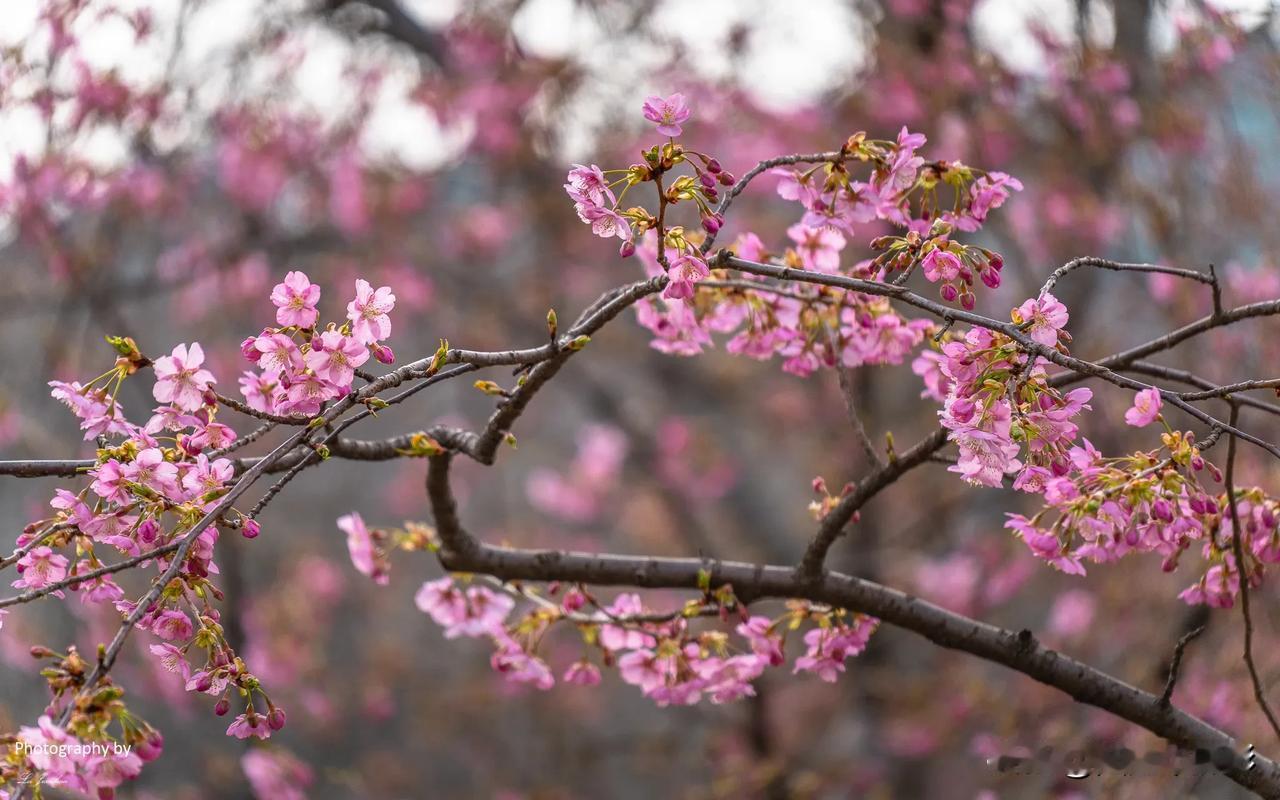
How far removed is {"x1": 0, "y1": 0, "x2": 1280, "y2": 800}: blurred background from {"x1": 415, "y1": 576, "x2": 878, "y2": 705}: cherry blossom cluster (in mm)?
772

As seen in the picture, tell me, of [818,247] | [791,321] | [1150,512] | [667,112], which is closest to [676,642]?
[791,321]

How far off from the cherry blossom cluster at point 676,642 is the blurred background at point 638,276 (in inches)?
30.4

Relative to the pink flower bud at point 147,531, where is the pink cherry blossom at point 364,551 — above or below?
above

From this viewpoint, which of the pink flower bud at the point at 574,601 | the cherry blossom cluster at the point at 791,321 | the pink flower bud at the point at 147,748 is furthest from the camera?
the pink flower bud at the point at 574,601

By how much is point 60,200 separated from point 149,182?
1.81 ft

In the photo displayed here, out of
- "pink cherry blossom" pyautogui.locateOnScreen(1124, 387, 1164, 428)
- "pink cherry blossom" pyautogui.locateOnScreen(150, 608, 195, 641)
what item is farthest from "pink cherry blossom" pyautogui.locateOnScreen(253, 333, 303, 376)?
"pink cherry blossom" pyautogui.locateOnScreen(1124, 387, 1164, 428)

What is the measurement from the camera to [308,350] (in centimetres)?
140

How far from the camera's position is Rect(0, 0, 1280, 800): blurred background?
4.09 meters

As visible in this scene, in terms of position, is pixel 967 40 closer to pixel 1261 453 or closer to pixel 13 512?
pixel 1261 453

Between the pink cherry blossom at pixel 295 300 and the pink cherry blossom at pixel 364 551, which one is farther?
the pink cherry blossom at pixel 364 551

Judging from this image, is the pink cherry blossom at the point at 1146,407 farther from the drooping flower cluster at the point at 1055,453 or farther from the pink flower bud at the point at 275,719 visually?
the pink flower bud at the point at 275,719

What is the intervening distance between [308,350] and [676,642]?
35.3 inches

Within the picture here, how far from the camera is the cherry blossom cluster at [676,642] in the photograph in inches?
76.1

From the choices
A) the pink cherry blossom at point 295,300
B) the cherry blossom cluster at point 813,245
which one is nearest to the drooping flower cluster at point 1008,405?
the cherry blossom cluster at point 813,245
